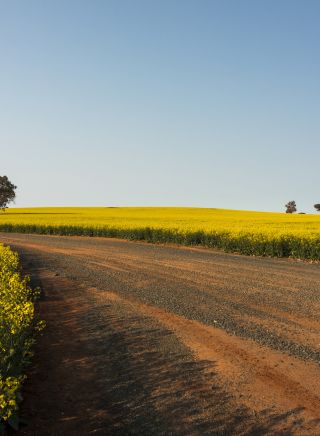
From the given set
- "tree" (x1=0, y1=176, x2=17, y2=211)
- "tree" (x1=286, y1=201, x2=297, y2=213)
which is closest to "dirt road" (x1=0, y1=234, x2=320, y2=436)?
"tree" (x1=0, y1=176, x2=17, y2=211)

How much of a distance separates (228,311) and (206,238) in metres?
20.4

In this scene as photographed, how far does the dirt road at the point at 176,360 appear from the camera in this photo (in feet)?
20.2

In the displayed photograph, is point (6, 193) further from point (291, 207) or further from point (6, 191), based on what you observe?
point (291, 207)

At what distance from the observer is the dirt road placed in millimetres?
6164

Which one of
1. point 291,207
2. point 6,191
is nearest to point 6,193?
point 6,191

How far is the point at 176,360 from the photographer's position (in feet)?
27.1

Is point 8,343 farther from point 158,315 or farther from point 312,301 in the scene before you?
point 312,301

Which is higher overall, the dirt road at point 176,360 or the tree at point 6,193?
the tree at point 6,193

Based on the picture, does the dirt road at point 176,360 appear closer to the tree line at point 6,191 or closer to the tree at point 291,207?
the tree line at point 6,191

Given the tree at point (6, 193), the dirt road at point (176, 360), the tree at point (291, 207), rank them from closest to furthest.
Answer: the dirt road at point (176, 360) → the tree at point (6, 193) → the tree at point (291, 207)

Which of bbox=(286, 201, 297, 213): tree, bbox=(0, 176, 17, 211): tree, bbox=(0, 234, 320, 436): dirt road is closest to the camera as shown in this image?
Answer: bbox=(0, 234, 320, 436): dirt road

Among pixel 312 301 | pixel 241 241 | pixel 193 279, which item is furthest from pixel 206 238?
pixel 312 301

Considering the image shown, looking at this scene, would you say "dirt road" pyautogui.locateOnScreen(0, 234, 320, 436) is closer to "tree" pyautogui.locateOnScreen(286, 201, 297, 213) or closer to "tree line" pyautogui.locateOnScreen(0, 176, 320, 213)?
"tree line" pyautogui.locateOnScreen(0, 176, 320, 213)

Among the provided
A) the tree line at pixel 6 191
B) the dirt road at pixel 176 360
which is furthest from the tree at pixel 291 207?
the dirt road at pixel 176 360
